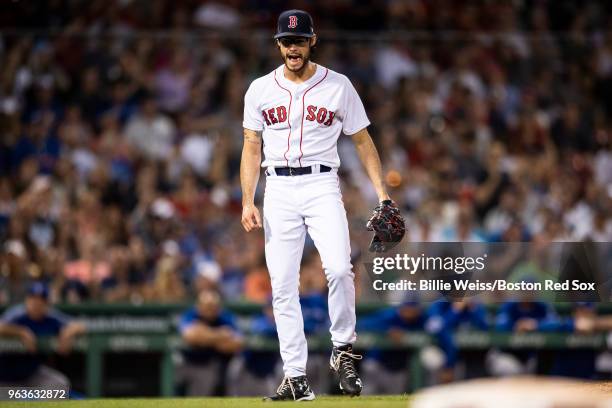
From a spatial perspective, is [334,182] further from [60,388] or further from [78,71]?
[78,71]

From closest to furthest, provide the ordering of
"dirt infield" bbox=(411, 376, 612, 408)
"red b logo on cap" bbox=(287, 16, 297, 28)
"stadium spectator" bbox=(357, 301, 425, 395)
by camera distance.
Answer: "dirt infield" bbox=(411, 376, 612, 408), "red b logo on cap" bbox=(287, 16, 297, 28), "stadium spectator" bbox=(357, 301, 425, 395)

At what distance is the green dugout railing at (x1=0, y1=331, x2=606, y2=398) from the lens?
11.4m

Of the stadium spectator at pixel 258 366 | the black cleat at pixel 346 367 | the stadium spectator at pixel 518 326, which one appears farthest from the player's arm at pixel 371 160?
the stadium spectator at pixel 258 366

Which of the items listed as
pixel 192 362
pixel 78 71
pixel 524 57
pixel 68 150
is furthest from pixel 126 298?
pixel 524 57

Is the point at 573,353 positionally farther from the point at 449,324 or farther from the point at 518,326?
the point at 449,324

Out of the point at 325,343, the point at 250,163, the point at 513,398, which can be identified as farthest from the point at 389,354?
the point at 513,398

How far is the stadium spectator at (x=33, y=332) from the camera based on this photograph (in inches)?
424

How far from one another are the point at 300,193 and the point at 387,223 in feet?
1.90

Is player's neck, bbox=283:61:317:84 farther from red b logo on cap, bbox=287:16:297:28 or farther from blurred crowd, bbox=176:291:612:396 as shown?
blurred crowd, bbox=176:291:612:396

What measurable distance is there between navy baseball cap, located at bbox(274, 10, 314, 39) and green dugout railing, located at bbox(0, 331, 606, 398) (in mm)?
4881

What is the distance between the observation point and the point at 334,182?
7129mm

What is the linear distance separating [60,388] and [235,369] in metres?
3.43

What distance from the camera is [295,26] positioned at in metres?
6.94

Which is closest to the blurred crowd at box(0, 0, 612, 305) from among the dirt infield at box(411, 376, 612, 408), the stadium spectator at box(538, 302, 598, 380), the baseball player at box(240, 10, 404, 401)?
the stadium spectator at box(538, 302, 598, 380)
